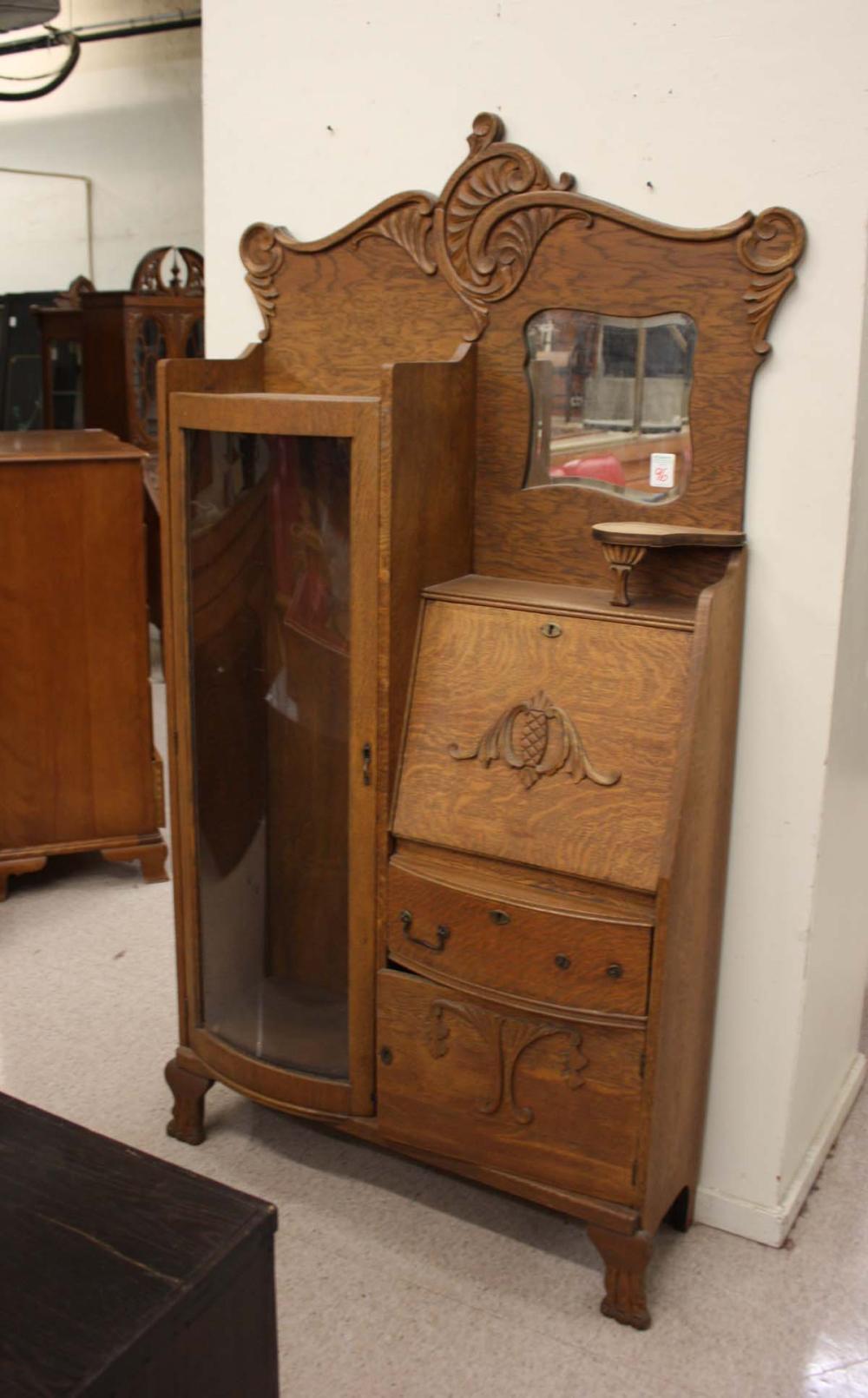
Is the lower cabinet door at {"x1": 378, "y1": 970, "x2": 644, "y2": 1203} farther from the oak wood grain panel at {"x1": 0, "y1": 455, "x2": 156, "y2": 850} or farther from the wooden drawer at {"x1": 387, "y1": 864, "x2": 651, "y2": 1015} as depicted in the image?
the oak wood grain panel at {"x1": 0, "y1": 455, "x2": 156, "y2": 850}

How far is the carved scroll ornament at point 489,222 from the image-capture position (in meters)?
2.03

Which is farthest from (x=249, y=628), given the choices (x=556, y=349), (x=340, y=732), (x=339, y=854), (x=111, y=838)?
(x=111, y=838)

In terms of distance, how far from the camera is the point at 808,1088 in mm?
2311

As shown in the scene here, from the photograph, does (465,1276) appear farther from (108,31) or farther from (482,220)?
(108,31)

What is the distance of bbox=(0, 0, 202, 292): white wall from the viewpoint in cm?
705

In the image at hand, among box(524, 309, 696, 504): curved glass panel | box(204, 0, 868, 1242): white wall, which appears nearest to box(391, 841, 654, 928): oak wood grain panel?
box(204, 0, 868, 1242): white wall

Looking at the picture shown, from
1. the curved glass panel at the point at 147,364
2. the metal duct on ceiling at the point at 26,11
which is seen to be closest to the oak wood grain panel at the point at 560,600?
the metal duct on ceiling at the point at 26,11

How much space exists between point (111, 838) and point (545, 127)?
219 cm

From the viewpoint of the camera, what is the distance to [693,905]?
1.98 metres

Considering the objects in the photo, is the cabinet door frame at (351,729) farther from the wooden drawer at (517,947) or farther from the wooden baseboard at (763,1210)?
the wooden baseboard at (763,1210)

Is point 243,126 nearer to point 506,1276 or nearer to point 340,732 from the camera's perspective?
point 340,732

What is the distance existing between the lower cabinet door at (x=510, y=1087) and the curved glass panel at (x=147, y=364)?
4527 millimetres

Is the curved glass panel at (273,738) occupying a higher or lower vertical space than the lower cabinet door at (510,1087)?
higher

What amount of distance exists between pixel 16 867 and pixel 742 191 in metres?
2.43
